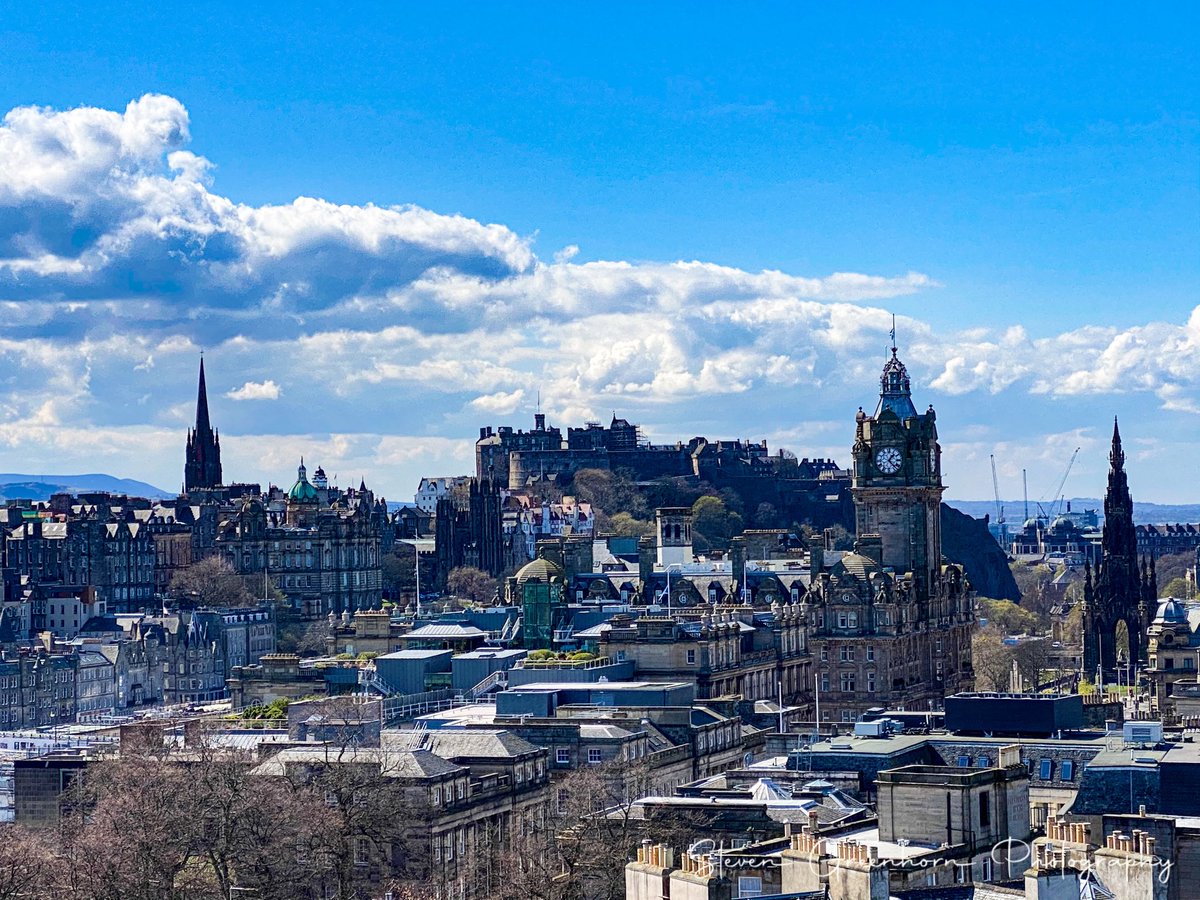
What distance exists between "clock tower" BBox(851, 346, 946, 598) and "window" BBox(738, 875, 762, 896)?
9227 cm

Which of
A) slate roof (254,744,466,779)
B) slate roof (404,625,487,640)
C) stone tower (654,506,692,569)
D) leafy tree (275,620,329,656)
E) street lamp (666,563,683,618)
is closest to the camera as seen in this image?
slate roof (254,744,466,779)

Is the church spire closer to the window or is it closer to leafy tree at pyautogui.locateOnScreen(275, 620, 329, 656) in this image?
leafy tree at pyautogui.locateOnScreen(275, 620, 329, 656)

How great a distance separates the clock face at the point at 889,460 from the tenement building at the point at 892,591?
55mm

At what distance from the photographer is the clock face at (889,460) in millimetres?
139375

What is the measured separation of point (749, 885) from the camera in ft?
148

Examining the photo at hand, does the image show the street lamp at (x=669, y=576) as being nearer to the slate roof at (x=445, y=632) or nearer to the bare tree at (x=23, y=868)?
the slate roof at (x=445, y=632)

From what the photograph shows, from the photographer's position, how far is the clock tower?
138m

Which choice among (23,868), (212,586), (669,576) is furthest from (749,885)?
(212,586)

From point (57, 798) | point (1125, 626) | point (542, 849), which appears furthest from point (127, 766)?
point (1125, 626)

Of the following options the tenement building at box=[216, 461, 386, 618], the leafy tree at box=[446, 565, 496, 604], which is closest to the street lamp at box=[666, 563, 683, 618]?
the leafy tree at box=[446, 565, 496, 604]

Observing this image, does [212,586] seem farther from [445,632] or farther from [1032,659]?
[445,632]

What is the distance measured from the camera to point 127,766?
230ft

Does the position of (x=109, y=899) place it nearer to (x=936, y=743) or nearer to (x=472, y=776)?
(x=472, y=776)

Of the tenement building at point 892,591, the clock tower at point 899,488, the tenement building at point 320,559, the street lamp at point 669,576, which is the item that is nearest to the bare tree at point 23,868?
the street lamp at point 669,576
